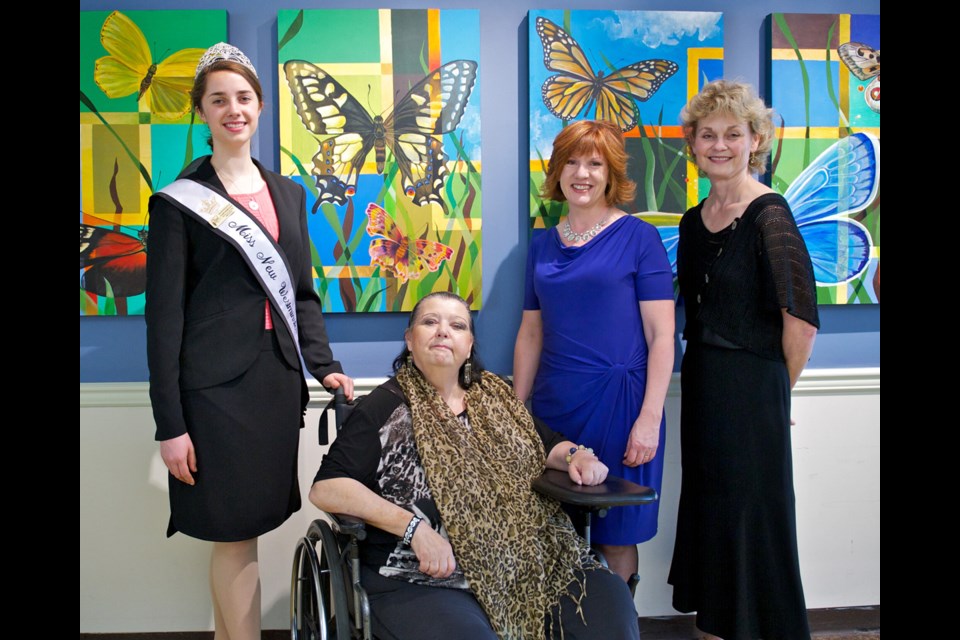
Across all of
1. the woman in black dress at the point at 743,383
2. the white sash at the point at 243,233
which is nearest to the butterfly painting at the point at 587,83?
the woman in black dress at the point at 743,383

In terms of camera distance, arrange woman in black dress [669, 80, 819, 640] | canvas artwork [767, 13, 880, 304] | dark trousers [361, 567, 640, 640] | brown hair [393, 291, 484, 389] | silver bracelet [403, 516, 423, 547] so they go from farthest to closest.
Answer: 1. canvas artwork [767, 13, 880, 304]
2. woman in black dress [669, 80, 819, 640]
3. brown hair [393, 291, 484, 389]
4. silver bracelet [403, 516, 423, 547]
5. dark trousers [361, 567, 640, 640]

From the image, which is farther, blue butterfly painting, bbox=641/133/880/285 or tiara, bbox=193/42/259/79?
blue butterfly painting, bbox=641/133/880/285

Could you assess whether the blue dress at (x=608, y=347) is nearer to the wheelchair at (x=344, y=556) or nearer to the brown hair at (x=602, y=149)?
the brown hair at (x=602, y=149)

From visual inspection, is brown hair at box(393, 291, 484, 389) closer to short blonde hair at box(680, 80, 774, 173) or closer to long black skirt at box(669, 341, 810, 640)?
long black skirt at box(669, 341, 810, 640)

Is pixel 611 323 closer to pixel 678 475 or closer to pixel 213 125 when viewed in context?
pixel 678 475

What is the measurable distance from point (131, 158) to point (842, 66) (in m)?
2.26

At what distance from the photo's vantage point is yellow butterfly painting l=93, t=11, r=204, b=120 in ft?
7.48

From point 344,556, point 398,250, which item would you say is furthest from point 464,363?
point 398,250

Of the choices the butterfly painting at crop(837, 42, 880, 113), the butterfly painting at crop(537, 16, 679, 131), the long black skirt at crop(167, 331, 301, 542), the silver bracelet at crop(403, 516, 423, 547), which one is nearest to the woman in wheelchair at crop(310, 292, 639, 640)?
the silver bracelet at crop(403, 516, 423, 547)

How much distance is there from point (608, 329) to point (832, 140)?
109 cm

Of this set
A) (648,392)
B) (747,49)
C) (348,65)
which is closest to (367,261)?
(348,65)

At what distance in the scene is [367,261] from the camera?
2367 millimetres

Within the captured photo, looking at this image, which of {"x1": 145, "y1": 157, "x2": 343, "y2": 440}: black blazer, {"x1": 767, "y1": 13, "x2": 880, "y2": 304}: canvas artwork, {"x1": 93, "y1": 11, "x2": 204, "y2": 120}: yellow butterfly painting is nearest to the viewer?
{"x1": 145, "y1": 157, "x2": 343, "y2": 440}: black blazer
